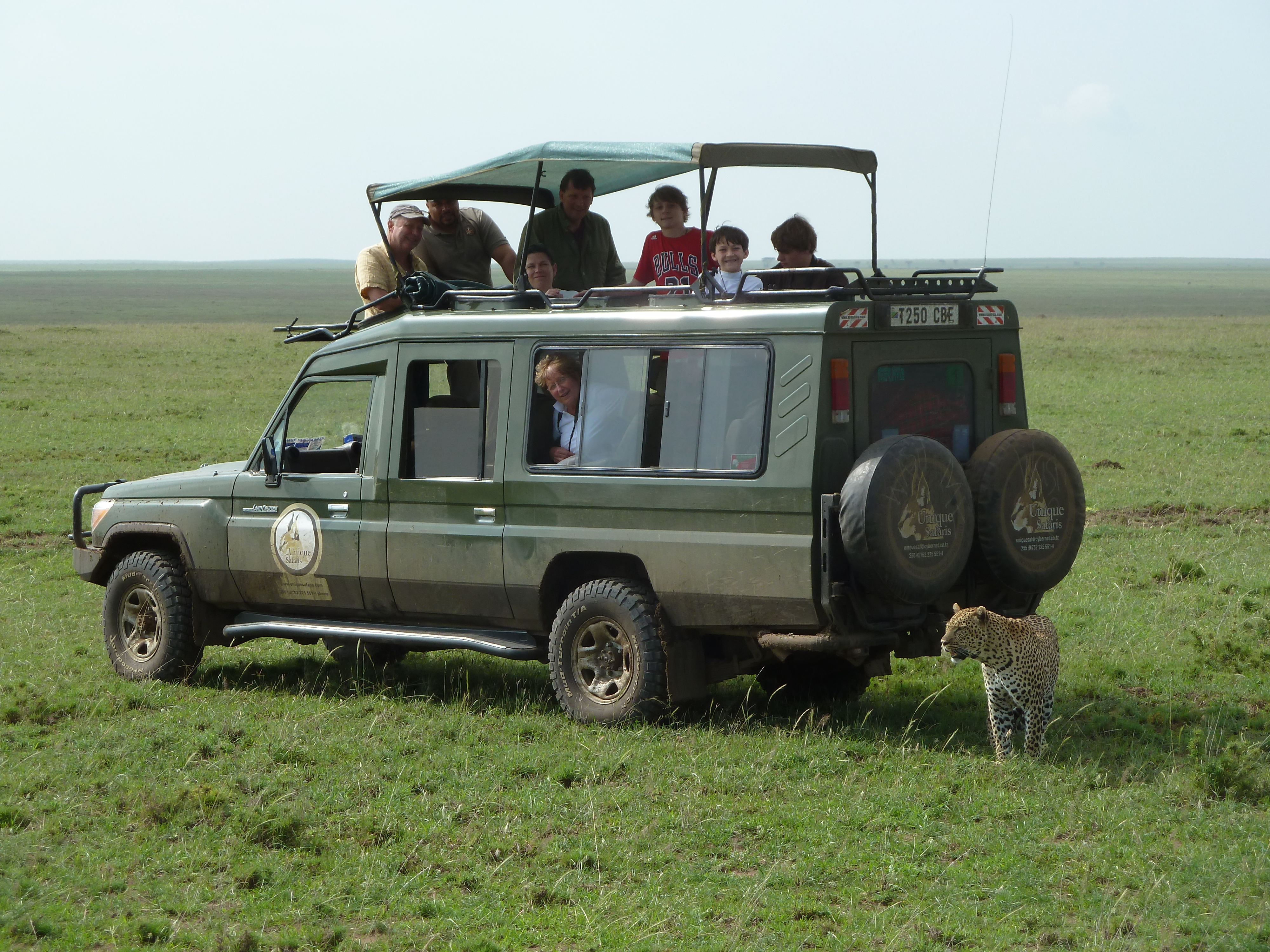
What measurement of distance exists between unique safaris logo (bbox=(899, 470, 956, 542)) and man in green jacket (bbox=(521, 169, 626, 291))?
131 inches

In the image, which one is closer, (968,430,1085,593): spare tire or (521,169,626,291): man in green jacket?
(968,430,1085,593): spare tire

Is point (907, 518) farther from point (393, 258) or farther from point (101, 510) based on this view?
point (101, 510)

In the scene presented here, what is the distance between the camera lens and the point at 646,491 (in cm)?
714

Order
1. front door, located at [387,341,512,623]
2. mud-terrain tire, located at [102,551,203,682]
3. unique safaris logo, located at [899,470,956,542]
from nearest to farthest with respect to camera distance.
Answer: unique safaris logo, located at [899,470,956,542]
front door, located at [387,341,512,623]
mud-terrain tire, located at [102,551,203,682]

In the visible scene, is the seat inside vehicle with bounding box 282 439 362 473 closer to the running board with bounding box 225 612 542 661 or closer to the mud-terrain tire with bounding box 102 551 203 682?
the running board with bounding box 225 612 542 661

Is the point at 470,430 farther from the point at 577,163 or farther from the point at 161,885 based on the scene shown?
the point at 161,885

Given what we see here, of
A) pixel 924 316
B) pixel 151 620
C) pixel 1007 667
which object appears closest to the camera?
pixel 1007 667

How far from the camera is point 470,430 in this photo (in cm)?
781

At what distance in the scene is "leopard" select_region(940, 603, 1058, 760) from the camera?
21.8 feet

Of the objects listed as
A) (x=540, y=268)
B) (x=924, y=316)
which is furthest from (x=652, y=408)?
(x=540, y=268)

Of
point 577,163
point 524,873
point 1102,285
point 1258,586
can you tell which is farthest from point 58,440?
point 1102,285

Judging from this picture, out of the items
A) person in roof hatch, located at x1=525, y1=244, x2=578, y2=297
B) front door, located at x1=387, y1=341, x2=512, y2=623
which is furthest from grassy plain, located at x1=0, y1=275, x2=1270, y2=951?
person in roof hatch, located at x1=525, y1=244, x2=578, y2=297

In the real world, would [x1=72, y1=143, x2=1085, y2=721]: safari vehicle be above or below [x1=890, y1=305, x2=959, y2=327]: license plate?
below

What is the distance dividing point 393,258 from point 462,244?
941 mm
